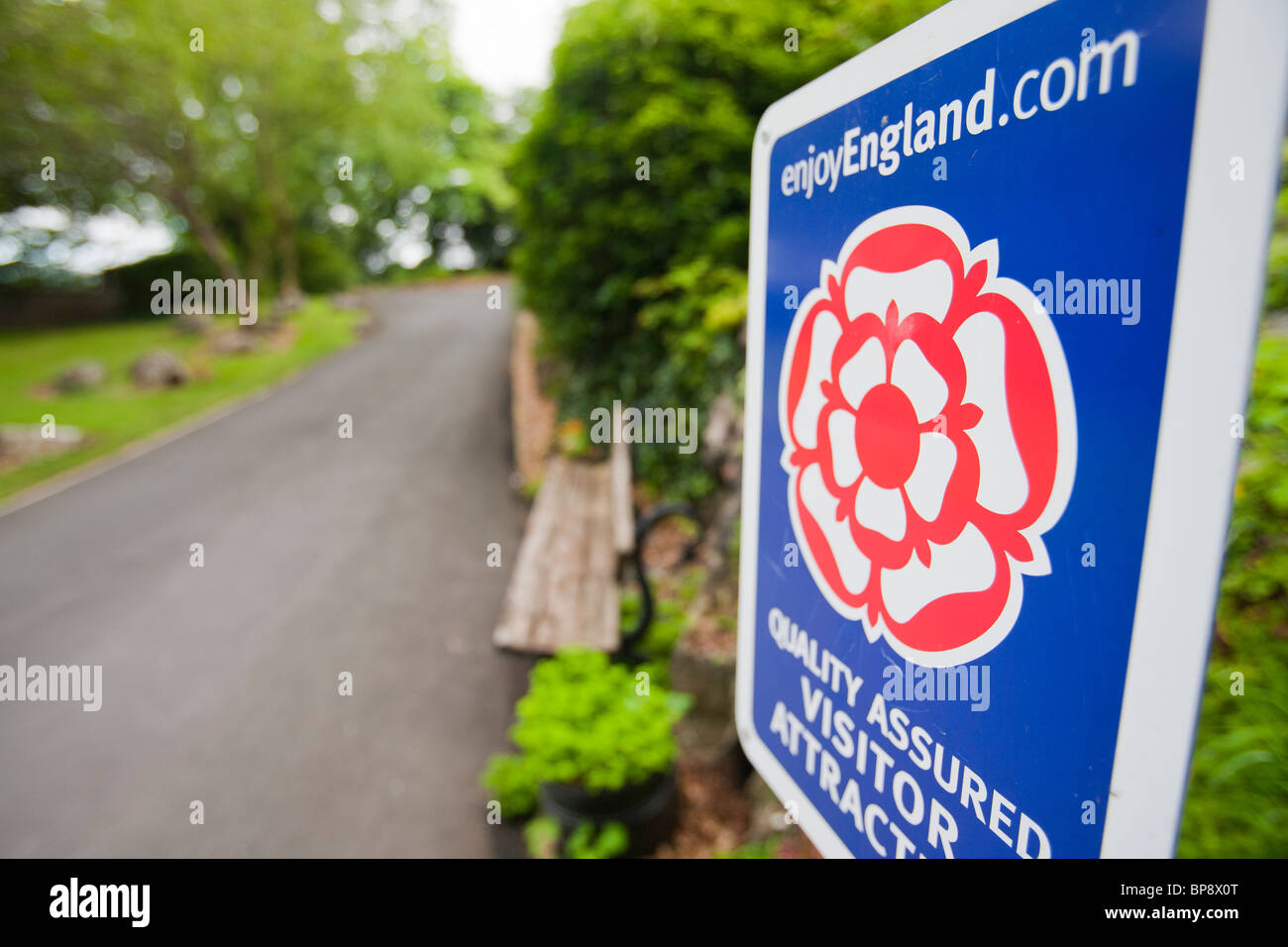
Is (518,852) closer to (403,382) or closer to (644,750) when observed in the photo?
A: (644,750)

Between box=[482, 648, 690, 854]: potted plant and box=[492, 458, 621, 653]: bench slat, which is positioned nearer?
box=[482, 648, 690, 854]: potted plant

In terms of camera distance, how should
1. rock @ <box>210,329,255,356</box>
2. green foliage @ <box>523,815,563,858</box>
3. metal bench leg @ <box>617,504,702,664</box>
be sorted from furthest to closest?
rock @ <box>210,329,255,356</box> < metal bench leg @ <box>617,504,702,664</box> < green foliage @ <box>523,815,563,858</box>

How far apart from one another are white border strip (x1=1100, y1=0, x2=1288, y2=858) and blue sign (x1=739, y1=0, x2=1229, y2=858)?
13 millimetres

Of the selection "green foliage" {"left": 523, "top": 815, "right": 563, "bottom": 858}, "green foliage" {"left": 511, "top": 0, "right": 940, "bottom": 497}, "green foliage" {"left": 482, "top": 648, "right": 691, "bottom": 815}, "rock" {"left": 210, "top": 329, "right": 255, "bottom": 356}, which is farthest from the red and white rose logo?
"rock" {"left": 210, "top": 329, "right": 255, "bottom": 356}

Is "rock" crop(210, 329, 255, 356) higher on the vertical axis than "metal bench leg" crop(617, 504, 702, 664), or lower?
higher

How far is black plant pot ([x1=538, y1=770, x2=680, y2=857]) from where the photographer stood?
2.96m

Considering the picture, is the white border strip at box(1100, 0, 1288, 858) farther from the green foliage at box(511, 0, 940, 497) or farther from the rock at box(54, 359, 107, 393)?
the rock at box(54, 359, 107, 393)

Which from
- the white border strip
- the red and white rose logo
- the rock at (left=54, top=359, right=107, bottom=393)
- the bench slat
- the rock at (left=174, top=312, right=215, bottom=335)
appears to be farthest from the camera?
the rock at (left=174, top=312, right=215, bottom=335)

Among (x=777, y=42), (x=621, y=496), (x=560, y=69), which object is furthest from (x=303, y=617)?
(x=777, y=42)

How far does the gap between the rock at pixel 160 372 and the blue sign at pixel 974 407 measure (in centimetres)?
1438

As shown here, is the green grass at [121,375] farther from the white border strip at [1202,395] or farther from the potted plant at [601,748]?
the white border strip at [1202,395]

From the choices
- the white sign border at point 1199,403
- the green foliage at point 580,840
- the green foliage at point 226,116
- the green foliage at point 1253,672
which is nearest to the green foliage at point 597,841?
the green foliage at point 580,840

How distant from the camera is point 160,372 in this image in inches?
503

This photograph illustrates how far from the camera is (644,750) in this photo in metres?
2.92
